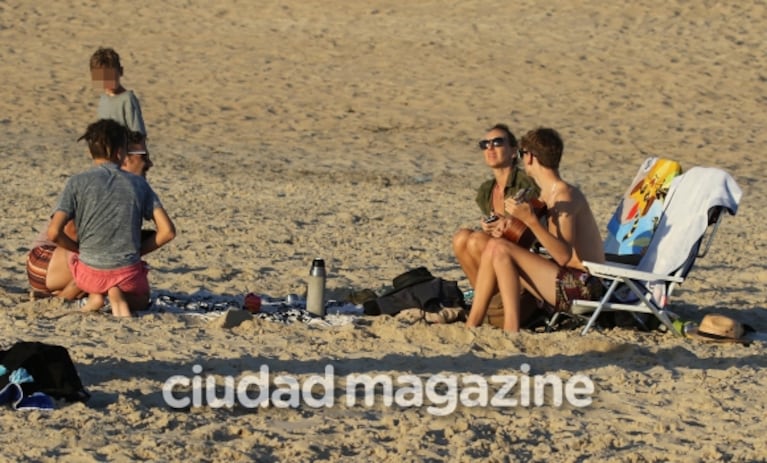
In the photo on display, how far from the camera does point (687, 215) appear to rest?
8055 mm

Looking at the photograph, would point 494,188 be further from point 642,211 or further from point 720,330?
point 720,330

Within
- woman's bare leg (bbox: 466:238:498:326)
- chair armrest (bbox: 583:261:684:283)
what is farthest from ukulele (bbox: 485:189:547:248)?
chair armrest (bbox: 583:261:684:283)

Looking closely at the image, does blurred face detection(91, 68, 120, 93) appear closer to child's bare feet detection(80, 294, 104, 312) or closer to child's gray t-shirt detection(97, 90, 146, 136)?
child's gray t-shirt detection(97, 90, 146, 136)

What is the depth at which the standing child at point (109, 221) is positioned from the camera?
7711 mm

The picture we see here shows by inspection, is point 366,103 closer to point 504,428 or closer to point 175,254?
point 175,254

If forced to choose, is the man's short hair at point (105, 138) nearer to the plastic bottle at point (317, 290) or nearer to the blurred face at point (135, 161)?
the blurred face at point (135, 161)

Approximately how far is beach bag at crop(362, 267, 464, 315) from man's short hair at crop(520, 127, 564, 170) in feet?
2.82

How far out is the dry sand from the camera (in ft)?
19.4

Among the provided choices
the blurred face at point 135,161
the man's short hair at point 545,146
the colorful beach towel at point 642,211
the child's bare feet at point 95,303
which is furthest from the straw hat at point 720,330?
the blurred face at point 135,161

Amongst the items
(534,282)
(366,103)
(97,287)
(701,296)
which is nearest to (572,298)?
(534,282)

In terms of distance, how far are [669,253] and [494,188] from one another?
1.03 meters

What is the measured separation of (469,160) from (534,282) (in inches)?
299

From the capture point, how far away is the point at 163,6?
873 inches

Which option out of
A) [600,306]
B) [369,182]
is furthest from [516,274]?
[369,182]
